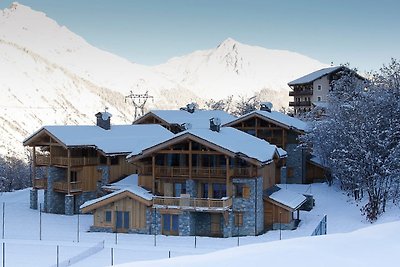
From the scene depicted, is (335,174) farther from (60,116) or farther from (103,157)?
(60,116)

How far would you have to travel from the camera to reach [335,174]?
44.6 meters

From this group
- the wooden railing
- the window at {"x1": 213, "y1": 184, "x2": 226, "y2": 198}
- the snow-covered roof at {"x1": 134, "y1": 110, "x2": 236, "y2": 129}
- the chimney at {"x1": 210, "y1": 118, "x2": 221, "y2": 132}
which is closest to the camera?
the window at {"x1": 213, "y1": 184, "x2": 226, "y2": 198}

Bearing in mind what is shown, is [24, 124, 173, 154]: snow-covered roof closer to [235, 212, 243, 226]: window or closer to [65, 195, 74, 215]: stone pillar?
[65, 195, 74, 215]: stone pillar

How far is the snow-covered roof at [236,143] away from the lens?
109 ft

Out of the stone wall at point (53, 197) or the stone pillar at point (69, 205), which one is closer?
the stone pillar at point (69, 205)

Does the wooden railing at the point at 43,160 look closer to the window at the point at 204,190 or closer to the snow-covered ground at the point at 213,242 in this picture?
the snow-covered ground at the point at 213,242

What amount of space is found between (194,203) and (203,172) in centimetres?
198

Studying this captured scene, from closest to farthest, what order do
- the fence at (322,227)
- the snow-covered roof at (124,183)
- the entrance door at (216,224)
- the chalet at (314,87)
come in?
the fence at (322,227)
the entrance door at (216,224)
the snow-covered roof at (124,183)
the chalet at (314,87)

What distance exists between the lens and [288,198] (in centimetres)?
3647

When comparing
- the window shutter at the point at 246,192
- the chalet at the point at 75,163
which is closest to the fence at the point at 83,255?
the window shutter at the point at 246,192

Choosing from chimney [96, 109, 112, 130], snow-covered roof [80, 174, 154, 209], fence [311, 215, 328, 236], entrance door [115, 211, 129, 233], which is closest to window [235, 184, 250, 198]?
fence [311, 215, 328, 236]

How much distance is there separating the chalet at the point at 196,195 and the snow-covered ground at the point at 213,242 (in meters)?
1.05

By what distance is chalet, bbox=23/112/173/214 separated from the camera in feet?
132

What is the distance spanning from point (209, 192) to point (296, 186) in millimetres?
14821
